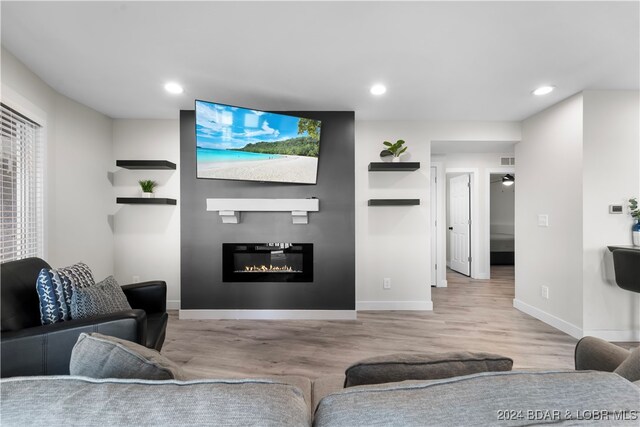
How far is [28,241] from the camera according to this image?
2516mm

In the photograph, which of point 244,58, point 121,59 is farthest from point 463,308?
point 121,59

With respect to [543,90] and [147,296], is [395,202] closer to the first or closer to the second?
[543,90]

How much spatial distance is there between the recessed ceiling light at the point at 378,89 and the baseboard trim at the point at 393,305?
2373 millimetres

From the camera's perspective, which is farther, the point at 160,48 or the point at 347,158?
the point at 347,158

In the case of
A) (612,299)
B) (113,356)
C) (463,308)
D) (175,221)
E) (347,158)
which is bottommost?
(463,308)

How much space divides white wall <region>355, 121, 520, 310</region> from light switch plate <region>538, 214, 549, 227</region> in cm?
103

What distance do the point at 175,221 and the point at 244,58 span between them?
2.25 m

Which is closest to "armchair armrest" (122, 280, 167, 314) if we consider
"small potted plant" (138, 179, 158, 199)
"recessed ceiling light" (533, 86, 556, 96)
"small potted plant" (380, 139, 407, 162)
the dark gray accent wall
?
the dark gray accent wall

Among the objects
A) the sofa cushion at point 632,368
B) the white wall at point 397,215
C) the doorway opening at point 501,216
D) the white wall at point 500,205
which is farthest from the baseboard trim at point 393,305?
the white wall at point 500,205

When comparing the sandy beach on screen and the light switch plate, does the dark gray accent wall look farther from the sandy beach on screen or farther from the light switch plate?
the light switch plate

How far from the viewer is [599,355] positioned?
1.04 metres

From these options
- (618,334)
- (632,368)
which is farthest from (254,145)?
(618,334)

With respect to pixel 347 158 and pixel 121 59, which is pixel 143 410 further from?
pixel 347 158

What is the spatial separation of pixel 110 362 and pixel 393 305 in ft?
11.0
